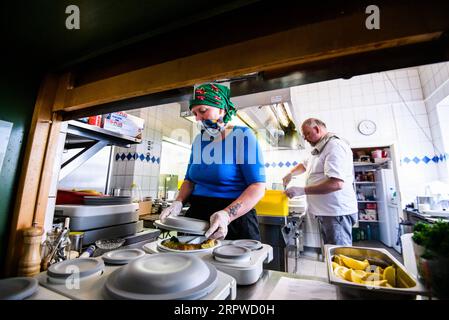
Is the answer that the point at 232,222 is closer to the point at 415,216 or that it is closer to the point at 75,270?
the point at 75,270

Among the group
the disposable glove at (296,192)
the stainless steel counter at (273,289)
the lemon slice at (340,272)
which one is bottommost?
the stainless steel counter at (273,289)

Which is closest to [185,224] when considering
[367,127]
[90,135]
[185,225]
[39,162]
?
[185,225]

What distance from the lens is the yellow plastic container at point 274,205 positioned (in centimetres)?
205

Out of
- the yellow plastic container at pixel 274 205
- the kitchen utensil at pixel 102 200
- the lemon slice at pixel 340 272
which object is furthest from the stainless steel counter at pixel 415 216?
the kitchen utensil at pixel 102 200

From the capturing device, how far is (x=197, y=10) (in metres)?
0.56

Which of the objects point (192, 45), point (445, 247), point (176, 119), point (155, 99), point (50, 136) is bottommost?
point (445, 247)

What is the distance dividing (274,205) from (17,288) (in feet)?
6.15

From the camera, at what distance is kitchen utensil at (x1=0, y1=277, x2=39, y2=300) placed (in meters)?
0.44

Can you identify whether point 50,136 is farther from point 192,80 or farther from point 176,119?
point 176,119

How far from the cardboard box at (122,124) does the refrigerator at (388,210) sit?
15.0ft

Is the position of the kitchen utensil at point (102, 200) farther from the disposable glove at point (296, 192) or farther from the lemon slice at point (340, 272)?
the disposable glove at point (296, 192)

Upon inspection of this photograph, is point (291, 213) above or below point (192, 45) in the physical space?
below
